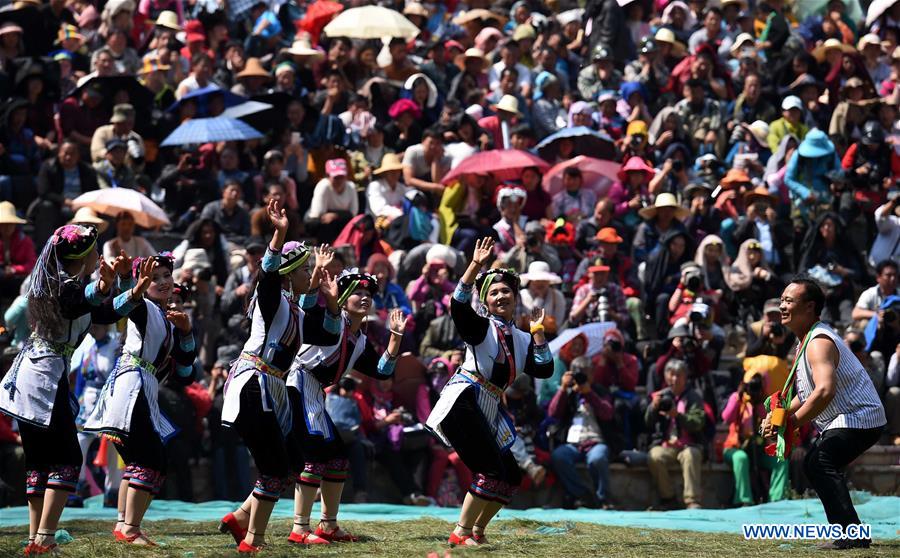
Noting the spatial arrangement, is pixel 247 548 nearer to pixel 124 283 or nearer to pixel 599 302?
pixel 124 283

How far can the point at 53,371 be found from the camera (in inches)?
400

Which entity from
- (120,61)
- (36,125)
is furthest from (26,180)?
(120,61)

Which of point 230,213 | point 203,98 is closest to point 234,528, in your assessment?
point 230,213

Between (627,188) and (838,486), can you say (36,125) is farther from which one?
(838,486)

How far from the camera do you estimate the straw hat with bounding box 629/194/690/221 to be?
18.2 meters

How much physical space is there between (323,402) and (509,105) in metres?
9.54

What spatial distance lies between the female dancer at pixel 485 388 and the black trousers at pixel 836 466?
1.87 meters

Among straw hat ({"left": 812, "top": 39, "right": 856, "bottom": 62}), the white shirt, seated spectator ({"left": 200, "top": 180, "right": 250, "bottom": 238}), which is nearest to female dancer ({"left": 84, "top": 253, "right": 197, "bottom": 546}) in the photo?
seated spectator ({"left": 200, "top": 180, "right": 250, "bottom": 238})

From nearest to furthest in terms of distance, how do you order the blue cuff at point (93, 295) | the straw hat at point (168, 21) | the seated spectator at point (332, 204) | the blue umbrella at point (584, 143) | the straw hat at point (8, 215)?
the blue cuff at point (93, 295), the straw hat at point (8, 215), the seated spectator at point (332, 204), the blue umbrella at point (584, 143), the straw hat at point (168, 21)

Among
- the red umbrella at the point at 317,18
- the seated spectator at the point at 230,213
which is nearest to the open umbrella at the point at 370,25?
the red umbrella at the point at 317,18

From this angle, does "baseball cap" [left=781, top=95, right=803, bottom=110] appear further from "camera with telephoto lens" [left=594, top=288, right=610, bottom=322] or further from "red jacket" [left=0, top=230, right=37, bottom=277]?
"red jacket" [left=0, top=230, right=37, bottom=277]

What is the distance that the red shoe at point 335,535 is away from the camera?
36.0ft

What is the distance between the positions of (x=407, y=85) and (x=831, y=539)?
11293 millimetres

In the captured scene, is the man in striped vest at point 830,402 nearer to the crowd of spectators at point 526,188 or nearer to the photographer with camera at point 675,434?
the crowd of spectators at point 526,188
